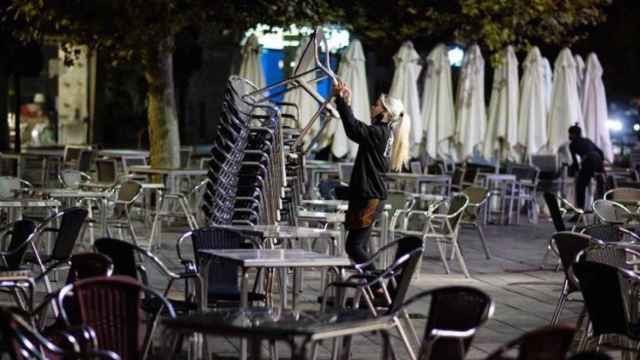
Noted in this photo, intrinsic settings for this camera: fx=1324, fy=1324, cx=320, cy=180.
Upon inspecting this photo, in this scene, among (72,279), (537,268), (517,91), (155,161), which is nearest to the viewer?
(72,279)

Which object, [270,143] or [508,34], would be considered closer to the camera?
[270,143]

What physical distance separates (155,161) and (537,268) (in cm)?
698

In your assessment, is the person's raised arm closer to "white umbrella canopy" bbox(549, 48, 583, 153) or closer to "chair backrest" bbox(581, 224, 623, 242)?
"chair backrest" bbox(581, 224, 623, 242)

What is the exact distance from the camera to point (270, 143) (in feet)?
36.6

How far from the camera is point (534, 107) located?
21344mm

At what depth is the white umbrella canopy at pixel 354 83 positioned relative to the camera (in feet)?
64.6

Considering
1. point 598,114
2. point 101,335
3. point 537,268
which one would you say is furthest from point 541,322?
point 598,114

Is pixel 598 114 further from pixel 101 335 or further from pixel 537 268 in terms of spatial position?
pixel 101 335

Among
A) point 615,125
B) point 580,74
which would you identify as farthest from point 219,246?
point 615,125

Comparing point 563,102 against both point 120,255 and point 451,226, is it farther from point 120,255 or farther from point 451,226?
point 120,255

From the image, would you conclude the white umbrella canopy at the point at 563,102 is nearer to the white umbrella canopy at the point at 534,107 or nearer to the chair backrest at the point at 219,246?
the white umbrella canopy at the point at 534,107

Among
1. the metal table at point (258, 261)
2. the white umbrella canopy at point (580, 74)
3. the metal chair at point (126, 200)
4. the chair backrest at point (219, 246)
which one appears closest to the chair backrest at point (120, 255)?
the metal table at point (258, 261)

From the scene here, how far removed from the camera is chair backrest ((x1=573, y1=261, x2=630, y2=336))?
7629 millimetres

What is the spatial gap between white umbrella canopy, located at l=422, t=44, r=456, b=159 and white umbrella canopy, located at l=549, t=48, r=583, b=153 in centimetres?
169
